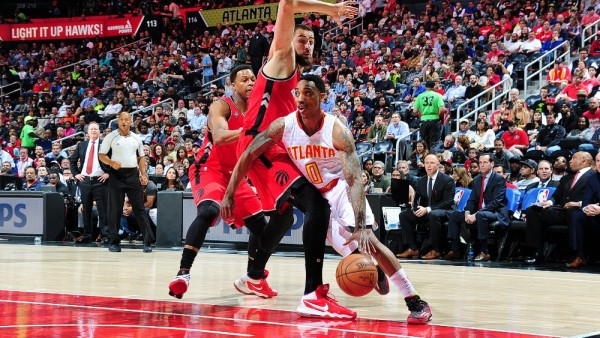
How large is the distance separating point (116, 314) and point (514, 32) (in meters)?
15.5

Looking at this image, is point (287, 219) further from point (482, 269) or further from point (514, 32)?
point (514, 32)

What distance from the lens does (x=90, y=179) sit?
14945mm

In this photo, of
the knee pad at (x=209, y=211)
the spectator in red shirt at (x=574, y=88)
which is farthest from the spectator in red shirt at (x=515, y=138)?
the knee pad at (x=209, y=211)

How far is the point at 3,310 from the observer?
21.1 feet

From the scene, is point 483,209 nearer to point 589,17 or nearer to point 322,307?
point 322,307

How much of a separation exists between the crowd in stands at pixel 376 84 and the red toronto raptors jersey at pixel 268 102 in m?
6.90

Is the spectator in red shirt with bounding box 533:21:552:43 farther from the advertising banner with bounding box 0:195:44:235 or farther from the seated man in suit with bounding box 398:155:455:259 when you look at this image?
the advertising banner with bounding box 0:195:44:235

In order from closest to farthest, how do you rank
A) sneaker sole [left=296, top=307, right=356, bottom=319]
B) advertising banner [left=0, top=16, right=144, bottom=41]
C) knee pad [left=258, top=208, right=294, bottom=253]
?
sneaker sole [left=296, top=307, right=356, bottom=319]
knee pad [left=258, top=208, right=294, bottom=253]
advertising banner [left=0, top=16, right=144, bottom=41]

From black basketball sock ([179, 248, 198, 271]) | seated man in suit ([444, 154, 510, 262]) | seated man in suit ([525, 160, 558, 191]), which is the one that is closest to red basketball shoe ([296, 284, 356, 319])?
black basketball sock ([179, 248, 198, 271])

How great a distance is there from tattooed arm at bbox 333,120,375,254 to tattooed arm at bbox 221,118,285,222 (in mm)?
423

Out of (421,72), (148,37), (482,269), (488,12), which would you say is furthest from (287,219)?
(148,37)

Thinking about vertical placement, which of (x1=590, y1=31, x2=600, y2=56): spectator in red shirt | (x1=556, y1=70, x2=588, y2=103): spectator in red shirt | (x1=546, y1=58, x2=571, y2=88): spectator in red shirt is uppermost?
(x1=590, y1=31, x2=600, y2=56): spectator in red shirt

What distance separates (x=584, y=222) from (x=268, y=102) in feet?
19.4

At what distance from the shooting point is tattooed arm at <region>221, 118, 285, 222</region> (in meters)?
6.32
